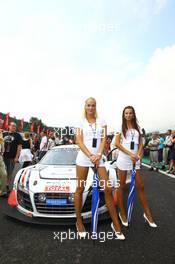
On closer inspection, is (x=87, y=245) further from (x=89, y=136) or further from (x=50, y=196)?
(x=89, y=136)

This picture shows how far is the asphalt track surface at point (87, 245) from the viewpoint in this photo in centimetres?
284

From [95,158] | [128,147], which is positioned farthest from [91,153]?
[128,147]

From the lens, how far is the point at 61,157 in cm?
532

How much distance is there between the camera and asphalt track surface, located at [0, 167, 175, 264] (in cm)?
284

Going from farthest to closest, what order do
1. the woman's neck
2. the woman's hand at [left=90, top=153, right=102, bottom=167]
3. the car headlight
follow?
the car headlight → the woman's neck → the woman's hand at [left=90, top=153, right=102, bottom=167]

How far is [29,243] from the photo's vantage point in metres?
3.25

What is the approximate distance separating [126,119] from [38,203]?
6.23ft

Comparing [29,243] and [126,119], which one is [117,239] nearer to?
[29,243]

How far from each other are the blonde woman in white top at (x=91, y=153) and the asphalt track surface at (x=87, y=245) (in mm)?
236

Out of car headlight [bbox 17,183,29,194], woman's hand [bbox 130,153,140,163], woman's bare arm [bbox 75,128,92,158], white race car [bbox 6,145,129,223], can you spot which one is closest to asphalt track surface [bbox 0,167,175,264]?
white race car [bbox 6,145,129,223]

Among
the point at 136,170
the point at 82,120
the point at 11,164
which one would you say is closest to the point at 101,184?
the point at 136,170

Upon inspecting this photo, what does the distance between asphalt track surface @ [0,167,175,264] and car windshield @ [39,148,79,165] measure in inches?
58.2

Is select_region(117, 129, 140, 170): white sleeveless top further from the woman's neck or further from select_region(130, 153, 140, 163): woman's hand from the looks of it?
the woman's neck

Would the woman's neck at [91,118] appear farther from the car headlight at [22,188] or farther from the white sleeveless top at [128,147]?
the car headlight at [22,188]
